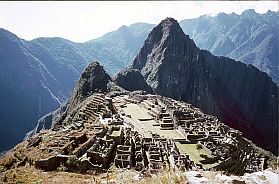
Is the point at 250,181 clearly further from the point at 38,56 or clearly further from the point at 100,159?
the point at 38,56

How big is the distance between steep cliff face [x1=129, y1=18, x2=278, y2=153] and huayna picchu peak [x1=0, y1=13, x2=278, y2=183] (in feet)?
1.22

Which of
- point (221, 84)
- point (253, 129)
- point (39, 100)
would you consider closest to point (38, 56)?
point (39, 100)

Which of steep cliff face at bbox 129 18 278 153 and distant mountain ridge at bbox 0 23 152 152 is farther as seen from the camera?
distant mountain ridge at bbox 0 23 152 152

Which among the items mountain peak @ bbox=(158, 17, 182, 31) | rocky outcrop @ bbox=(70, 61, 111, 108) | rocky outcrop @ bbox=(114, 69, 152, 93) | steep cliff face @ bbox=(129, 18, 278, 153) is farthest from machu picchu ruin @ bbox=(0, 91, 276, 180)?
mountain peak @ bbox=(158, 17, 182, 31)

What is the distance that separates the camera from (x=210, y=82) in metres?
148

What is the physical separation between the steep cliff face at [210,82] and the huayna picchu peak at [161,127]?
0.37 meters

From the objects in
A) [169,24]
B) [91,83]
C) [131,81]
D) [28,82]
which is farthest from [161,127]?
[28,82]

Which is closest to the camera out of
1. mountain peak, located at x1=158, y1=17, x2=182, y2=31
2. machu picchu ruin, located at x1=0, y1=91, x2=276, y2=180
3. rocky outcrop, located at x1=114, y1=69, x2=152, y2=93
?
machu picchu ruin, located at x1=0, y1=91, x2=276, y2=180

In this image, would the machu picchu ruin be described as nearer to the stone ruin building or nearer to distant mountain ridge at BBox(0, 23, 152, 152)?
the stone ruin building

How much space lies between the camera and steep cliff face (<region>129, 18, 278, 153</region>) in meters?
128

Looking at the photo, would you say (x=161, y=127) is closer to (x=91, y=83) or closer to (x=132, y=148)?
(x=132, y=148)

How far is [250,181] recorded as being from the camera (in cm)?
927

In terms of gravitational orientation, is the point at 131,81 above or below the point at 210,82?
above

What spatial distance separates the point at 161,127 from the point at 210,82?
352 feet
